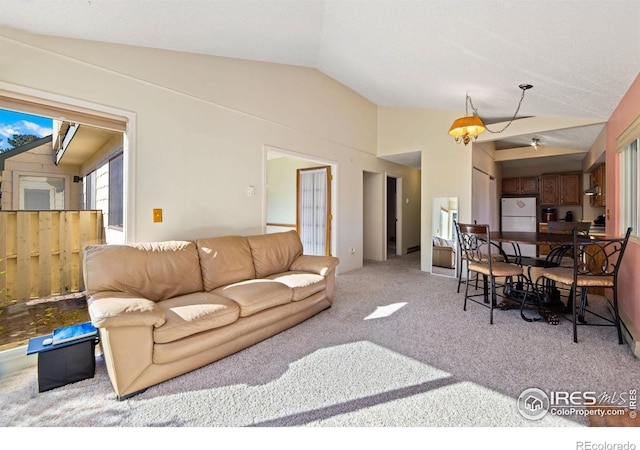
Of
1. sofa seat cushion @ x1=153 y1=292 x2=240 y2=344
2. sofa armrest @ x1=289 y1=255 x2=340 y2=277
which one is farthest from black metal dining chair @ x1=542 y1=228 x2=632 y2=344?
sofa seat cushion @ x1=153 y1=292 x2=240 y2=344

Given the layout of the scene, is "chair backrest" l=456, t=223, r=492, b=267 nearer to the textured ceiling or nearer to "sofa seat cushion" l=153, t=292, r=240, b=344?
the textured ceiling

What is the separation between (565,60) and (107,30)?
12.8ft

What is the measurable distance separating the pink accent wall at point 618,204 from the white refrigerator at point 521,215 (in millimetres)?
3882

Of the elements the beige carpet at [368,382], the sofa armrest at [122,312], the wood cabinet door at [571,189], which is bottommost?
the beige carpet at [368,382]

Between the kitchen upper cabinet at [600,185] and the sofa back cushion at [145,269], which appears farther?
the kitchen upper cabinet at [600,185]

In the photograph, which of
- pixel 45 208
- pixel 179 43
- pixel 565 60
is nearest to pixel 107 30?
pixel 179 43

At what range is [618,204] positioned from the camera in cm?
325

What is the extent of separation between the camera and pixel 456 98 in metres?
4.23

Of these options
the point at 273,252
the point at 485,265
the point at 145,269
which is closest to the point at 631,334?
the point at 485,265

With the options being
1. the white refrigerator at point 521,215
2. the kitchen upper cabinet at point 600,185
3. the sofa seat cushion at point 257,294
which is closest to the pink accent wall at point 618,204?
the kitchen upper cabinet at point 600,185

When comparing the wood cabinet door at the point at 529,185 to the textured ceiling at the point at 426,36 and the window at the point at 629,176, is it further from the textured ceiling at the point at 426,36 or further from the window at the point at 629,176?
the window at the point at 629,176

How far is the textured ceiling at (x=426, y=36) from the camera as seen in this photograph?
6.77 feet

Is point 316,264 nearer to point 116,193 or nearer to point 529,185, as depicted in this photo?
A: point 116,193

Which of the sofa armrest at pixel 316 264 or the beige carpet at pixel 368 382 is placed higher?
the sofa armrest at pixel 316 264
